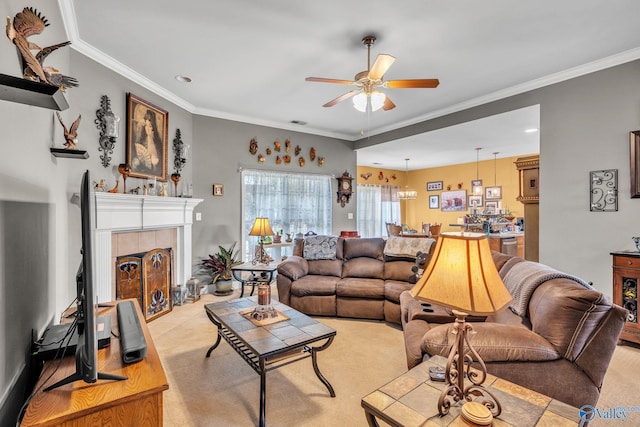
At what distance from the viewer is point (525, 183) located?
14.8 ft

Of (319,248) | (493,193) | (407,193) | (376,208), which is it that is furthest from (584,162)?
(376,208)

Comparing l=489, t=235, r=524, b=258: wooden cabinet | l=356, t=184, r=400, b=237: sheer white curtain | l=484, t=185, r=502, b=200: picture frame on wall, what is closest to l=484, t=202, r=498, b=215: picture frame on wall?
l=484, t=185, r=502, b=200: picture frame on wall

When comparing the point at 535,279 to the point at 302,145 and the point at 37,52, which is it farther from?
the point at 302,145

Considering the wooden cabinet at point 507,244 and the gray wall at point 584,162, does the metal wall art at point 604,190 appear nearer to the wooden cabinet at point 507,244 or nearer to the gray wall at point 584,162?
the gray wall at point 584,162

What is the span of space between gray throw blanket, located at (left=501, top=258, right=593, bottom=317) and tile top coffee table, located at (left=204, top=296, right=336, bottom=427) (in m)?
1.24

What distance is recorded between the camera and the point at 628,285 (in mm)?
2762

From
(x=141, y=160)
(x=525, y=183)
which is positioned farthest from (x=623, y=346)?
(x=141, y=160)

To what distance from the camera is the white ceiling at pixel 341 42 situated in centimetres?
223

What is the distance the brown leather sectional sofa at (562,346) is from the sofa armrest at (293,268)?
221cm

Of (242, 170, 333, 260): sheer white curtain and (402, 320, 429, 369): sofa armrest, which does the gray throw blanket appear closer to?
(402, 320, 429, 369): sofa armrest

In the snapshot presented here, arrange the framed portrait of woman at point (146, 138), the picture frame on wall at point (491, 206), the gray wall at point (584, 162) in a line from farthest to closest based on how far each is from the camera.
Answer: the picture frame on wall at point (491, 206) → the framed portrait of woman at point (146, 138) → the gray wall at point (584, 162)

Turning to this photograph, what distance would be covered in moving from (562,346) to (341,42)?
8.75ft

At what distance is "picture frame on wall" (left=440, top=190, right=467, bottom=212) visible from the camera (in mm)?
8111

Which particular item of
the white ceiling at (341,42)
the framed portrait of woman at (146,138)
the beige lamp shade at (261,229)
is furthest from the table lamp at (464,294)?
the framed portrait of woman at (146,138)
